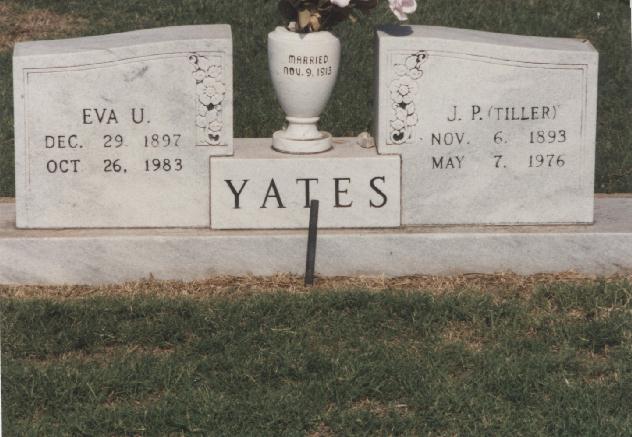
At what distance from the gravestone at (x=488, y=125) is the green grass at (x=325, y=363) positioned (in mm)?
709

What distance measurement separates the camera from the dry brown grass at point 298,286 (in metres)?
8.10

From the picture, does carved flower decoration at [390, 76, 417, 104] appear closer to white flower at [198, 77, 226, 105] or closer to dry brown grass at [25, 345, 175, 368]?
white flower at [198, 77, 226, 105]

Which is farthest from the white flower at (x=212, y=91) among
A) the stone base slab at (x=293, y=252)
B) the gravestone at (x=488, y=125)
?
the gravestone at (x=488, y=125)

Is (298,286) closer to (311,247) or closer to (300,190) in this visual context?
(311,247)

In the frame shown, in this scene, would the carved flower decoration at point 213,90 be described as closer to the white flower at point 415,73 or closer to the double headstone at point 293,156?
the double headstone at point 293,156

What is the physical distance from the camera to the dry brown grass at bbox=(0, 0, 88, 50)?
13.7m

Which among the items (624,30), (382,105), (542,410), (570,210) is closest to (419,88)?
(382,105)

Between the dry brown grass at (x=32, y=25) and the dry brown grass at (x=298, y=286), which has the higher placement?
the dry brown grass at (x=32, y=25)

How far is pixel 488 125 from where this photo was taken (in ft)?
27.7

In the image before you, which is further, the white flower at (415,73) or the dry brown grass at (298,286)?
the white flower at (415,73)

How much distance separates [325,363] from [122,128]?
7.03 ft

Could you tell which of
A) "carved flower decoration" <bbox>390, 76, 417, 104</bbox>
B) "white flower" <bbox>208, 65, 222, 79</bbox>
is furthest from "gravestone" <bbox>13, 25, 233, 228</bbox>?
"carved flower decoration" <bbox>390, 76, 417, 104</bbox>

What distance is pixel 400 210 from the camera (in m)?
8.45

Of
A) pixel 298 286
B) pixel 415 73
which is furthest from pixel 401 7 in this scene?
pixel 298 286
